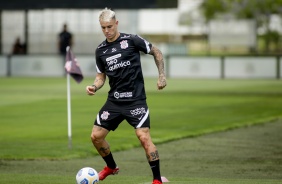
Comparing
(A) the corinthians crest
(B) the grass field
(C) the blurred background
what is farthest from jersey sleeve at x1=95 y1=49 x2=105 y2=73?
(C) the blurred background

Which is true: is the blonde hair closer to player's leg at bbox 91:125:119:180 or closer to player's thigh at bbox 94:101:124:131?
player's thigh at bbox 94:101:124:131

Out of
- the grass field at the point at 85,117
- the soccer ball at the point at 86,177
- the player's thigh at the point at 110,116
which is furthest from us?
the grass field at the point at 85,117

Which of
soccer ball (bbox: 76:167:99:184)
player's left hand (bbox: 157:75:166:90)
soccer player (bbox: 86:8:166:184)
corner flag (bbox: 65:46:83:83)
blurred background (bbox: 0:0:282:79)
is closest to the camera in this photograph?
→ soccer ball (bbox: 76:167:99:184)

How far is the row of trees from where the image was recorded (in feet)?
238

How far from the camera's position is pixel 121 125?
23047mm

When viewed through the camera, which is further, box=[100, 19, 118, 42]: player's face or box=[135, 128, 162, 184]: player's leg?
box=[135, 128, 162, 184]: player's leg

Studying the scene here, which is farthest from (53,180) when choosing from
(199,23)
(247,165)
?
(199,23)

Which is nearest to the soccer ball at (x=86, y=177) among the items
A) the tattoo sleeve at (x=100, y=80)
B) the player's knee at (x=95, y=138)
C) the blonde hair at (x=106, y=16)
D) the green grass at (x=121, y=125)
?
the player's knee at (x=95, y=138)

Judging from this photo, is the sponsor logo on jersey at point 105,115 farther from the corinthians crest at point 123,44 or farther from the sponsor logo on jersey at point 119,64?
the corinthians crest at point 123,44

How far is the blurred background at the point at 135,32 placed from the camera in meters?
A: 45.2

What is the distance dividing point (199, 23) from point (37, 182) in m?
90.6

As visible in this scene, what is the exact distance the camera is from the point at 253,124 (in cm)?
2309

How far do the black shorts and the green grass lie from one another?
453cm

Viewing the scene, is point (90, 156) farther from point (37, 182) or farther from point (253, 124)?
point (253, 124)
